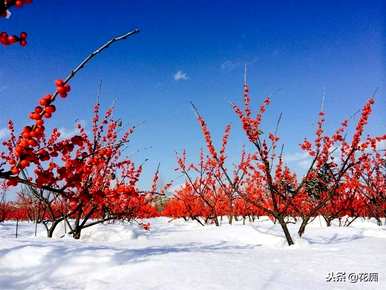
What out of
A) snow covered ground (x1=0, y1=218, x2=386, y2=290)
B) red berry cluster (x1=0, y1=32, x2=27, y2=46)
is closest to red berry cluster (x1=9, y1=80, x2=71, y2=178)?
red berry cluster (x1=0, y1=32, x2=27, y2=46)

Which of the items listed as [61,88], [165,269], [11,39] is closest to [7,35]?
[11,39]

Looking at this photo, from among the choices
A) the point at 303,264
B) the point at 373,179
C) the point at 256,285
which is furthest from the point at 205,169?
the point at 256,285

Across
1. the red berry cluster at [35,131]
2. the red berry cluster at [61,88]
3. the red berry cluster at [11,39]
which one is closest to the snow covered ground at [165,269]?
the red berry cluster at [35,131]

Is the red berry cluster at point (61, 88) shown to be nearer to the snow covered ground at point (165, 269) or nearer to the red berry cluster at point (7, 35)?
the red berry cluster at point (7, 35)

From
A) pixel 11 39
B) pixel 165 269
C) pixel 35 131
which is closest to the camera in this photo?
pixel 11 39

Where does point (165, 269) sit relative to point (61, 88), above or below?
below

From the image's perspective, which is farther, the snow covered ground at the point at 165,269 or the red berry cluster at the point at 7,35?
the snow covered ground at the point at 165,269

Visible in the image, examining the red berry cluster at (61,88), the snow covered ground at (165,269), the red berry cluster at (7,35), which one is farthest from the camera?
the snow covered ground at (165,269)

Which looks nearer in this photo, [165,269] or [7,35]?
[7,35]

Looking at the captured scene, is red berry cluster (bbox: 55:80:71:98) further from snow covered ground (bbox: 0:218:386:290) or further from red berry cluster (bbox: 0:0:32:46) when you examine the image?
snow covered ground (bbox: 0:218:386:290)

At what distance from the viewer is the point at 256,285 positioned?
10.2 ft

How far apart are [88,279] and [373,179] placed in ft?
44.4

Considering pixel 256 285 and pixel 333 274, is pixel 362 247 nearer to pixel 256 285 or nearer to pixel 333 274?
pixel 333 274

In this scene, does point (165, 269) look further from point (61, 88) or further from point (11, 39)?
point (11, 39)
